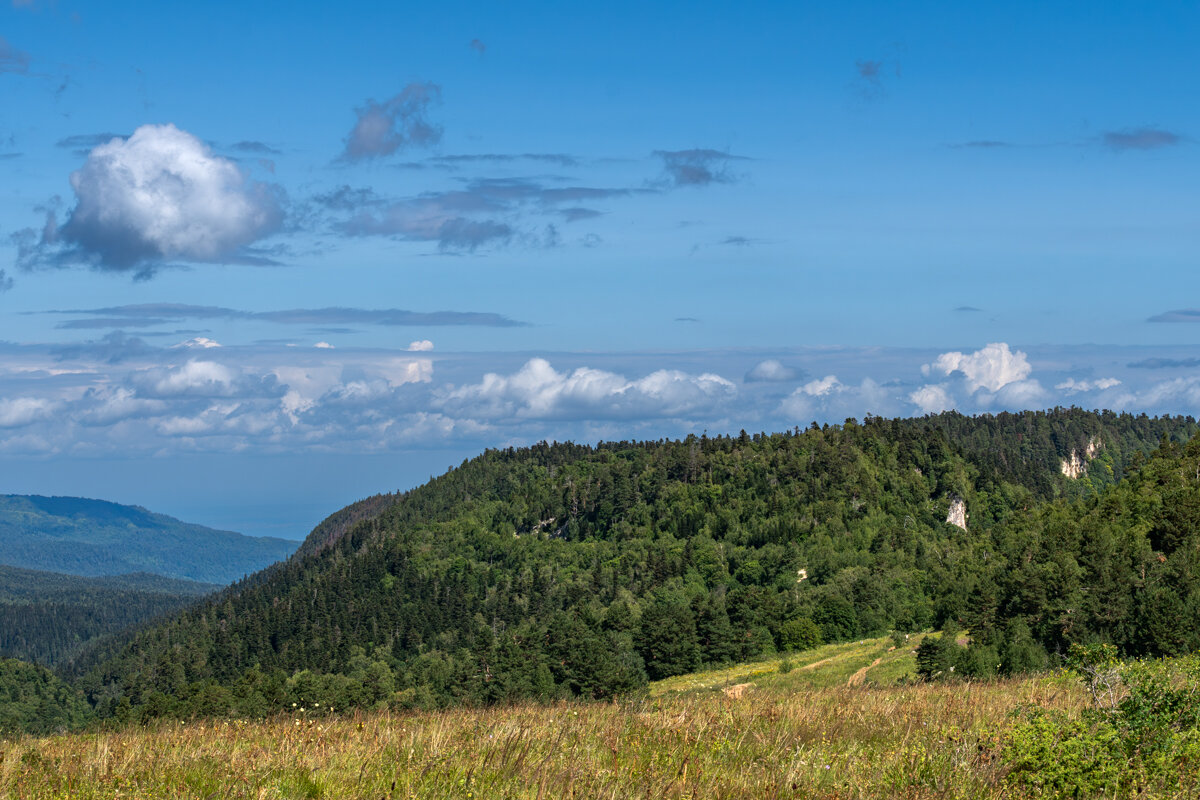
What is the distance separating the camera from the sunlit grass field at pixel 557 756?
8.40 m

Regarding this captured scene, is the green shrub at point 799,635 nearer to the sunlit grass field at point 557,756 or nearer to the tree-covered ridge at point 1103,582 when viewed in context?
the tree-covered ridge at point 1103,582

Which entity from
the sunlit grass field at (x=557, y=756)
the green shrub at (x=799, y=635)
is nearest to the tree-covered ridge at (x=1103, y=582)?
the green shrub at (x=799, y=635)

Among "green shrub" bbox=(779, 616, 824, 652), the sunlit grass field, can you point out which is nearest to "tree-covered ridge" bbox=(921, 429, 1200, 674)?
"green shrub" bbox=(779, 616, 824, 652)

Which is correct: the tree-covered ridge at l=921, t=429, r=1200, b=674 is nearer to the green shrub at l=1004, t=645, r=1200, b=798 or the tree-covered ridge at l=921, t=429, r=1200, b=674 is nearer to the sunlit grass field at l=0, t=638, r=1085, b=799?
the green shrub at l=1004, t=645, r=1200, b=798

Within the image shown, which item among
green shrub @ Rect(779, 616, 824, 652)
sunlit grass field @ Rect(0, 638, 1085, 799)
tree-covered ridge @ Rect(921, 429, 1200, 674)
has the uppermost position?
sunlit grass field @ Rect(0, 638, 1085, 799)

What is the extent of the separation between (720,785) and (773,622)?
142 m

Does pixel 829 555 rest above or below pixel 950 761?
below

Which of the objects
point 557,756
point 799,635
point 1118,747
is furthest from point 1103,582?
point 557,756

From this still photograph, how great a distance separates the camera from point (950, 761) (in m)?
9.31

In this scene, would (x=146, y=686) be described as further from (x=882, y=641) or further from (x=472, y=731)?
(x=472, y=731)

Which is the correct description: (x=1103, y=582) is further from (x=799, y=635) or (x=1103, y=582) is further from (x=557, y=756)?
(x=557, y=756)

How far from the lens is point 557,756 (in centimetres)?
952

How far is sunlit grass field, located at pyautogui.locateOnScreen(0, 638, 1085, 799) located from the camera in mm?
8398

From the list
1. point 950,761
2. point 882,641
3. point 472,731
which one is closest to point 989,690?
point 950,761
